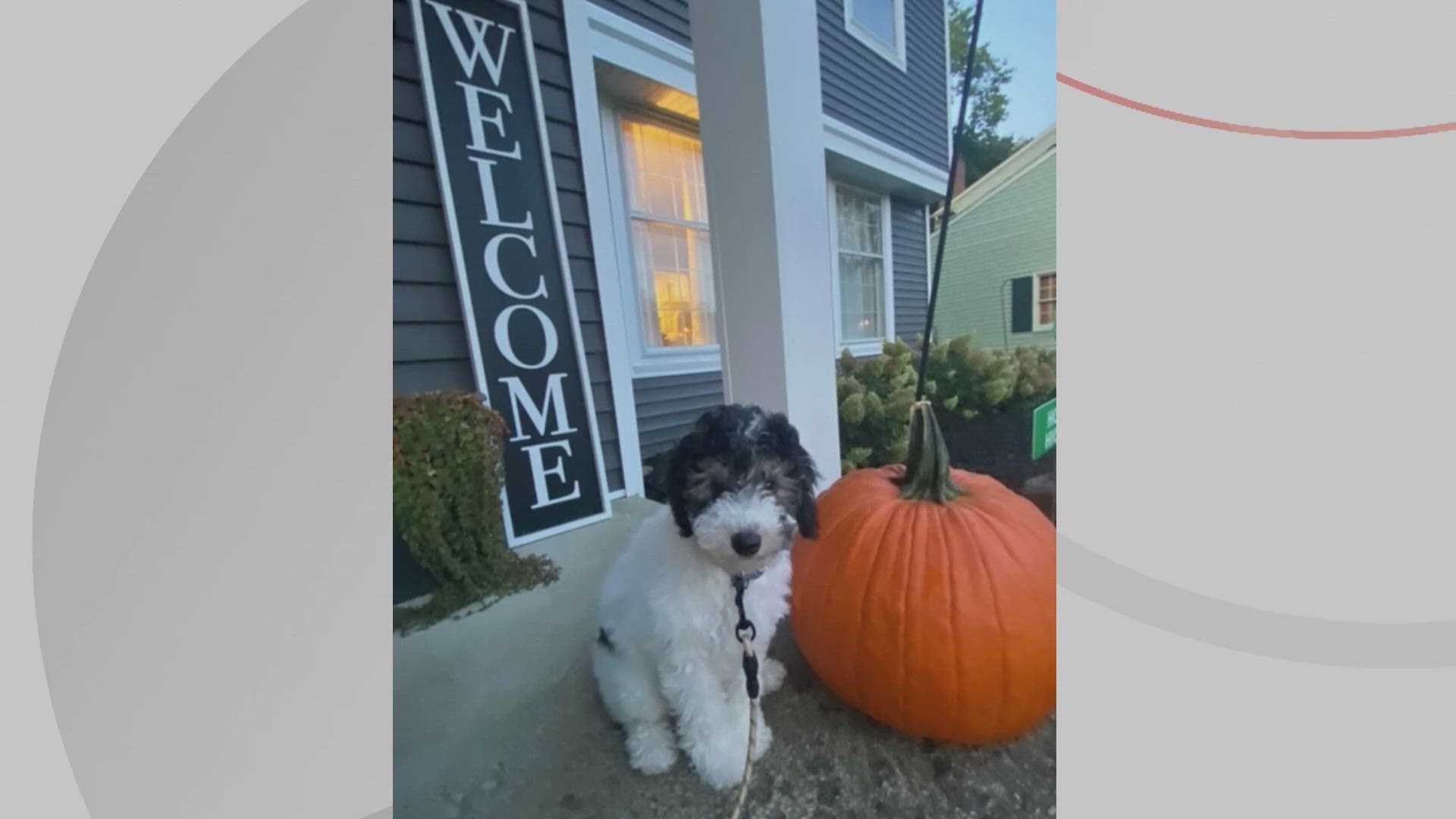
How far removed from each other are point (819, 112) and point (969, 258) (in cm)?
39

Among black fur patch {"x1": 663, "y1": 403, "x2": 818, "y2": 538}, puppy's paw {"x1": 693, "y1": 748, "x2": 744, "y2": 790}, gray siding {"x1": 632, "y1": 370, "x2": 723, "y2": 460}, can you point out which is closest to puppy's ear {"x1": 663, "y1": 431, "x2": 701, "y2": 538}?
black fur patch {"x1": 663, "y1": 403, "x2": 818, "y2": 538}

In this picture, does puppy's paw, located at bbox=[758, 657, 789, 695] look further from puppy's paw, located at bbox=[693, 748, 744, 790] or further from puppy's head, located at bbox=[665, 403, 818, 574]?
puppy's head, located at bbox=[665, 403, 818, 574]

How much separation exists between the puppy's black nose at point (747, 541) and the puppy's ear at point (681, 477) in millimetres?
84

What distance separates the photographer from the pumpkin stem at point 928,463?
2.58 ft

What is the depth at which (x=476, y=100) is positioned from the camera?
772 millimetres

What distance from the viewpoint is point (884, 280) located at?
975mm

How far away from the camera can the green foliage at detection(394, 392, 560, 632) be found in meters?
0.81

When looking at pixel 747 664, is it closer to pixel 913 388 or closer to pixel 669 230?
pixel 913 388

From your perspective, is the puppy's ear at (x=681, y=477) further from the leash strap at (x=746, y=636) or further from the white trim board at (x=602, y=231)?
the white trim board at (x=602, y=231)

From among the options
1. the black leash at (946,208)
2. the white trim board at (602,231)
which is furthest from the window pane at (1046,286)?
the white trim board at (602,231)

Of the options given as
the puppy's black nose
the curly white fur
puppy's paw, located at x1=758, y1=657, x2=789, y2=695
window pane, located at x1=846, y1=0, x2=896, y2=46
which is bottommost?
puppy's paw, located at x1=758, y1=657, x2=789, y2=695
